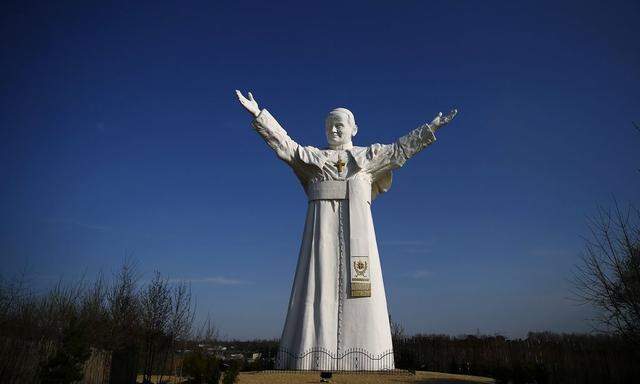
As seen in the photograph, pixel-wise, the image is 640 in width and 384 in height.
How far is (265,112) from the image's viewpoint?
13062mm

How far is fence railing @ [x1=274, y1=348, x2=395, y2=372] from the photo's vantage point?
37.7 feet

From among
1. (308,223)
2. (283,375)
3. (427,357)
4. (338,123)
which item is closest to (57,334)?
(283,375)

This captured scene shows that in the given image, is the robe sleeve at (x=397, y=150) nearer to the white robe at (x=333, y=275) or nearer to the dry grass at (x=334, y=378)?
the white robe at (x=333, y=275)

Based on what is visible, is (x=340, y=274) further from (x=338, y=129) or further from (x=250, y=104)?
(x=250, y=104)

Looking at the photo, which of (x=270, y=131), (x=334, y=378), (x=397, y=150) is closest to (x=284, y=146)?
(x=270, y=131)

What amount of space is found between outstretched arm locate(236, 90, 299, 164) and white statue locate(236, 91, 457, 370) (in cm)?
3

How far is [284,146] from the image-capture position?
516 inches

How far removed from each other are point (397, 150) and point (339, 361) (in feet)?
19.0

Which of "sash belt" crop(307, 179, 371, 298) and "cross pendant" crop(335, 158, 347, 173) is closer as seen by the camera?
"sash belt" crop(307, 179, 371, 298)

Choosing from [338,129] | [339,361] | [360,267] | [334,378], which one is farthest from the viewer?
[338,129]

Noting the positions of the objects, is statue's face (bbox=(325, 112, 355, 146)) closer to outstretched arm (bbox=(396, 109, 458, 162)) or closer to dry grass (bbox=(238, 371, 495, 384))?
outstretched arm (bbox=(396, 109, 458, 162))

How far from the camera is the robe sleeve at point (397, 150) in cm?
1277

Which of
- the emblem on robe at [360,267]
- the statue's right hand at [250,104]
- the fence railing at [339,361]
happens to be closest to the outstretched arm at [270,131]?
the statue's right hand at [250,104]

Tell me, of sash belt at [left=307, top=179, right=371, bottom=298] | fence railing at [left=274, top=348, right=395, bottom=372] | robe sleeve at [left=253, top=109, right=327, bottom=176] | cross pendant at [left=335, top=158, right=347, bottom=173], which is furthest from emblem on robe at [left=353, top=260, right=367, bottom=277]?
robe sleeve at [left=253, top=109, right=327, bottom=176]
